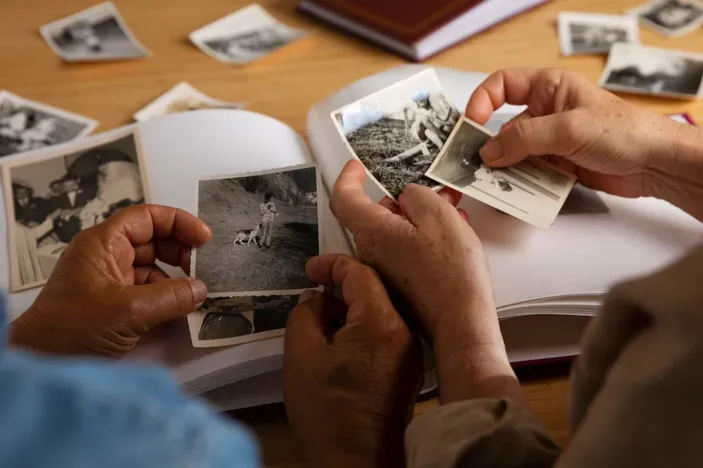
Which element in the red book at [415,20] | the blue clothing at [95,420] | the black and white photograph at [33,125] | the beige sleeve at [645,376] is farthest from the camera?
the red book at [415,20]

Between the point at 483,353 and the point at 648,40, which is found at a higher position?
the point at 648,40

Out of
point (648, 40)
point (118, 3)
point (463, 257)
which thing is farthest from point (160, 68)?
point (648, 40)

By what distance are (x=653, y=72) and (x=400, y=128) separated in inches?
17.7

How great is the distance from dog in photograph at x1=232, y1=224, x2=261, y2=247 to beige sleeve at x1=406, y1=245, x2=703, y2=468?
0.38 m

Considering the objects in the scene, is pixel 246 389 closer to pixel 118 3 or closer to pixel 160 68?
pixel 160 68

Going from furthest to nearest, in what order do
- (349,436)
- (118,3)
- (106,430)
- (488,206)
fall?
(118,3), (488,206), (349,436), (106,430)

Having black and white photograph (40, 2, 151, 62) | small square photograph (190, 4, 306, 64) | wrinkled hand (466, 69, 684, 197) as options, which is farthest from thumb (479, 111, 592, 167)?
black and white photograph (40, 2, 151, 62)

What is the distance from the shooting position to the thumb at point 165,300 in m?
0.61

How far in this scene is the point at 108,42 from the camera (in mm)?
1069

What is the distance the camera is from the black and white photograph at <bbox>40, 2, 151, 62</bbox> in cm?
104

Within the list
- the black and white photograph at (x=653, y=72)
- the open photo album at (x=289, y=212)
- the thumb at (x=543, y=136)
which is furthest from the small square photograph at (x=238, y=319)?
the black and white photograph at (x=653, y=72)

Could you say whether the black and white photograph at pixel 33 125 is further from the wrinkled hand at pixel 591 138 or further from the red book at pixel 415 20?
the wrinkled hand at pixel 591 138

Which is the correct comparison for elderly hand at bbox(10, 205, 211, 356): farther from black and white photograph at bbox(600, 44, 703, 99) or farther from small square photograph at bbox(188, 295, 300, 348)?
black and white photograph at bbox(600, 44, 703, 99)

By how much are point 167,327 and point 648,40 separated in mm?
860
